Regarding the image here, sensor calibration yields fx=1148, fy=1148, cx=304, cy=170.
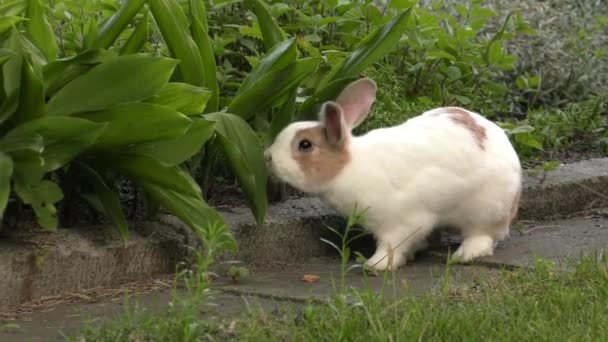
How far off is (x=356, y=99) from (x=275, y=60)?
0.33 meters

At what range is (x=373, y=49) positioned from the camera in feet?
14.1

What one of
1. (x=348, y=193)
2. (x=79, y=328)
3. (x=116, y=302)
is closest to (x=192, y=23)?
(x=348, y=193)

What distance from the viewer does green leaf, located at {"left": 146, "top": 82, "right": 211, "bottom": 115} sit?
12.4ft

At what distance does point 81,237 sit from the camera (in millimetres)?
3738

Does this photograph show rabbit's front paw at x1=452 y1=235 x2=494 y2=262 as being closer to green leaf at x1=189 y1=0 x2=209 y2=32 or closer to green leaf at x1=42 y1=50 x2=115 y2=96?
green leaf at x1=189 y1=0 x2=209 y2=32

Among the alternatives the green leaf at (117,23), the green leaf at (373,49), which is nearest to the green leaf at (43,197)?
the green leaf at (117,23)

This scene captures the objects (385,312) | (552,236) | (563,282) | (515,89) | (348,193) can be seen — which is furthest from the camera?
(515,89)

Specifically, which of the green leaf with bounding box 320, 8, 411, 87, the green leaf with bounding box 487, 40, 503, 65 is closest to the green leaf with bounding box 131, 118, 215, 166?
the green leaf with bounding box 320, 8, 411, 87

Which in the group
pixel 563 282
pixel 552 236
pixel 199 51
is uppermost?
pixel 199 51

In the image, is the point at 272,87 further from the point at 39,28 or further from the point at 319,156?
the point at 39,28

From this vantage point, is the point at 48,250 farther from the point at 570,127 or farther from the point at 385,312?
the point at 570,127

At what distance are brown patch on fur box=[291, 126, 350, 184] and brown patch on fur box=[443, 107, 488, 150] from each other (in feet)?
1.60

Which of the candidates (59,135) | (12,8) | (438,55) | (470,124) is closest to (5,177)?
(59,135)

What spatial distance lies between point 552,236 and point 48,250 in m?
2.15
